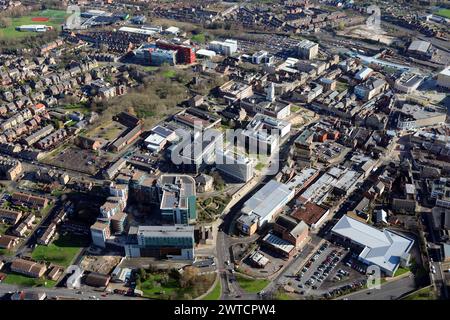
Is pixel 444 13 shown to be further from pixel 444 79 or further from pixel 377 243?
pixel 377 243

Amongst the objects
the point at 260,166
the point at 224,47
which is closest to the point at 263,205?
the point at 260,166

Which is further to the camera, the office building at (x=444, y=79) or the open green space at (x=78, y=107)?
the office building at (x=444, y=79)

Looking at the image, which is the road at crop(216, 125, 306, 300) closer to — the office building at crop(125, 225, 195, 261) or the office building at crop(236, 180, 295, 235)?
the office building at crop(236, 180, 295, 235)

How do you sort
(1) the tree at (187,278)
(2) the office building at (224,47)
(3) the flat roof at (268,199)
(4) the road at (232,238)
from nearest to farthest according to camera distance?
(4) the road at (232,238)
(1) the tree at (187,278)
(3) the flat roof at (268,199)
(2) the office building at (224,47)

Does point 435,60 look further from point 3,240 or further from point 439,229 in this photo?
point 3,240

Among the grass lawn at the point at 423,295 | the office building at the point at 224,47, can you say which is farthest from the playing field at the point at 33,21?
the grass lawn at the point at 423,295

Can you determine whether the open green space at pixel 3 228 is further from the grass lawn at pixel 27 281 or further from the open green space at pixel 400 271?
the open green space at pixel 400 271

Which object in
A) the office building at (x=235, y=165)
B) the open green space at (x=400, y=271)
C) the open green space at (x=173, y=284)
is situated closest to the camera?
the open green space at (x=173, y=284)

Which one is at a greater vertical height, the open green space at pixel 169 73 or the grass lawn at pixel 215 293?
the open green space at pixel 169 73
